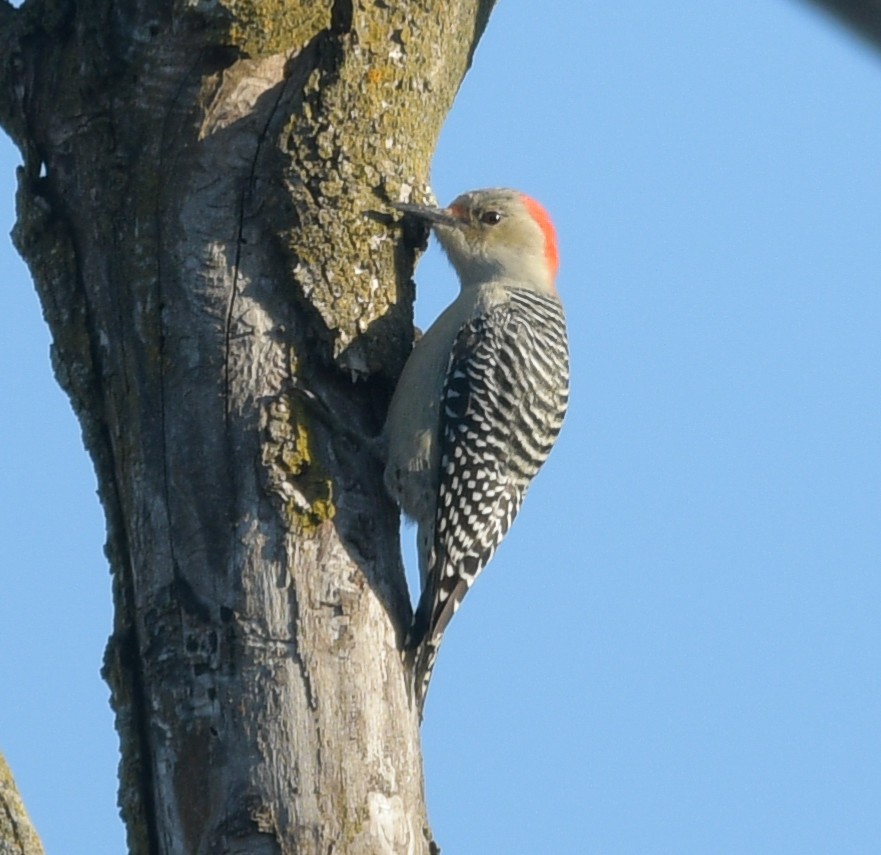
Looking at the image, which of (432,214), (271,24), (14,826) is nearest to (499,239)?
(432,214)

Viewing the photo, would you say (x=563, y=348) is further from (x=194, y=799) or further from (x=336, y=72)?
(x=194, y=799)

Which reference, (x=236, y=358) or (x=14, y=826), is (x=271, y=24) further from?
(x=14, y=826)

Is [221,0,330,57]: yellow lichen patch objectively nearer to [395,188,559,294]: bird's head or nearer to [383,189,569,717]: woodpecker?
[383,189,569,717]: woodpecker

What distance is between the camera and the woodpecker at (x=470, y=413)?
4441 millimetres

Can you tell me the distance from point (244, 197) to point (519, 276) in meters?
1.81

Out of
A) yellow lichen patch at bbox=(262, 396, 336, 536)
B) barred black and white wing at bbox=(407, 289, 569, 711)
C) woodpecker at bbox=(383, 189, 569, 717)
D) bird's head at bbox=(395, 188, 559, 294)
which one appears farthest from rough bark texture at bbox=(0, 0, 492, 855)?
bird's head at bbox=(395, 188, 559, 294)

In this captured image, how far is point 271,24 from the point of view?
4160mm

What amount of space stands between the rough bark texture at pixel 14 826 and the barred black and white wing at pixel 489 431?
5.45 ft

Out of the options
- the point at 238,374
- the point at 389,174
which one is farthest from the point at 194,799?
the point at 389,174

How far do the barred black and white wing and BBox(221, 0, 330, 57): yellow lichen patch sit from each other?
1.32 m

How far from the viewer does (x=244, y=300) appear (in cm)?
403

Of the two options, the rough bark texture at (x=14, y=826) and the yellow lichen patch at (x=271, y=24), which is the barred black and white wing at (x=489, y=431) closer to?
the yellow lichen patch at (x=271, y=24)

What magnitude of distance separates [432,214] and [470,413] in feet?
2.55

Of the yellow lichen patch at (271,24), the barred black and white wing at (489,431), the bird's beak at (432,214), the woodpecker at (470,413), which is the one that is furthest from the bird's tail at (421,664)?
the yellow lichen patch at (271,24)
